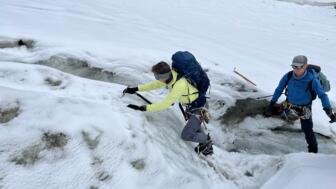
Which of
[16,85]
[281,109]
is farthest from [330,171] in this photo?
[16,85]

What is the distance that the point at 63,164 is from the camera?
5.63 m

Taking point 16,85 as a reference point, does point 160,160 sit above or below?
below

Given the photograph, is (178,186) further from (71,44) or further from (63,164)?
(71,44)

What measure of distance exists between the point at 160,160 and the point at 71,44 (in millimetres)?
5086

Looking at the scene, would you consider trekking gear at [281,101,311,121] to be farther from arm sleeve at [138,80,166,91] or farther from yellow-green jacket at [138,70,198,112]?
arm sleeve at [138,80,166,91]

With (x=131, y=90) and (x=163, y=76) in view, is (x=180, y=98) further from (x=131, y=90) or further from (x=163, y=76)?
(x=131, y=90)

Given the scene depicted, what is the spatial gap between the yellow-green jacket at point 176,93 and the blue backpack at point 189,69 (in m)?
0.08

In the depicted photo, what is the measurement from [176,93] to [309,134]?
296cm

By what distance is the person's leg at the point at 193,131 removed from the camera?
7.29 metres

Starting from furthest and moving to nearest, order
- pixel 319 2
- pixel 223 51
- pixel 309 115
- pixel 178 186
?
pixel 319 2 → pixel 223 51 → pixel 309 115 → pixel 178 186

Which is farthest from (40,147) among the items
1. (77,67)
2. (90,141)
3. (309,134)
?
(309,134)

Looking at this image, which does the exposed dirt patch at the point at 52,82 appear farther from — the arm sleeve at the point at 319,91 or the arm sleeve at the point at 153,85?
the arm sleeve at the point at 319,91

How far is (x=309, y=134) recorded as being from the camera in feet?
26.2

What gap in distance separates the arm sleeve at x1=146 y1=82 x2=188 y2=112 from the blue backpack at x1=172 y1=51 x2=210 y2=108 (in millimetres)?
180
